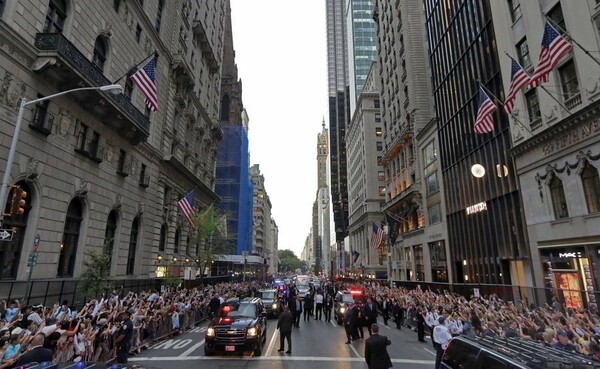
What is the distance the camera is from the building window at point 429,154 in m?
40.2

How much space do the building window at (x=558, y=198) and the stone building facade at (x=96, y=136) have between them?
1078 inches

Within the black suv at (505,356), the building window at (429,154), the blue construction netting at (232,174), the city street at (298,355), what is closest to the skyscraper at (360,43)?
the blue construction netting at (232,174)

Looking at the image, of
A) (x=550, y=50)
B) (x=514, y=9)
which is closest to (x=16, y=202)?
(x=550, y=50)

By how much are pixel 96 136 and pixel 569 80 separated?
29.9 m

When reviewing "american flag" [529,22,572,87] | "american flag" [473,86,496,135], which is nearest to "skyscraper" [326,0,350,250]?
"american flag" [473,86,496,135]

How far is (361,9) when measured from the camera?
11300 centimetres

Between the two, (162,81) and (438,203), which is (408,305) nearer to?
(438,203)

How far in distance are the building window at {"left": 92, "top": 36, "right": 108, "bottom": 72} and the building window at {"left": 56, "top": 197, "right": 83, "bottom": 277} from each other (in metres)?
9.95

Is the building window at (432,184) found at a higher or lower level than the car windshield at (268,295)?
higher

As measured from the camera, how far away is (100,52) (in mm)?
25500

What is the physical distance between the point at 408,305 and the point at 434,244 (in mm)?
19108

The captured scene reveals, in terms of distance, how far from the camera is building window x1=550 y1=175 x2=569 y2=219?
65.9 ft

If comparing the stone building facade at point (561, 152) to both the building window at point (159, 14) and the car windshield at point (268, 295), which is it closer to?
the car windshield at point (268, 295)

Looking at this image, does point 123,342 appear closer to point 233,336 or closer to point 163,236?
point 233,336
